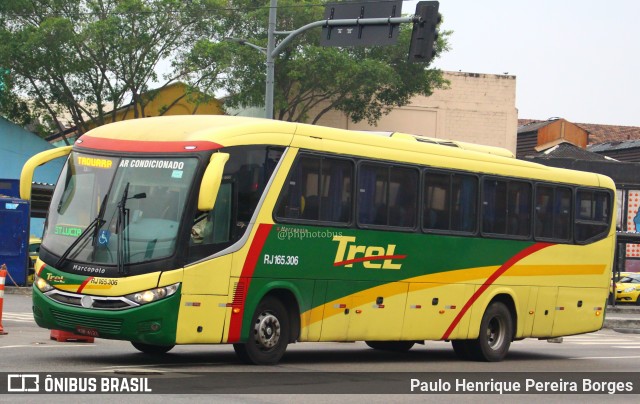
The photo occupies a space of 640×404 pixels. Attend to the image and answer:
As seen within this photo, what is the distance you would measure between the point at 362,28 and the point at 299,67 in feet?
92.3

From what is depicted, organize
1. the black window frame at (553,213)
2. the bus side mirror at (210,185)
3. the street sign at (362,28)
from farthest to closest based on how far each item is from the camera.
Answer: the street sign at (362,28) → the black window frame at (553,213) → the bus side mirror at (210,185)

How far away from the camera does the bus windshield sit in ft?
46.9

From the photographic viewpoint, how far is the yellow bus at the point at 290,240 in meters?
14.3

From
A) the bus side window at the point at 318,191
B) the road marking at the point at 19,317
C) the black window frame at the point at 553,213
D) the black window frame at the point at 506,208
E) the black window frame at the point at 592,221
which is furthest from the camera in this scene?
the road marking at the point at 19,317

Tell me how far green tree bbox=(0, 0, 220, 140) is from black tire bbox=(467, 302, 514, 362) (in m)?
35.2

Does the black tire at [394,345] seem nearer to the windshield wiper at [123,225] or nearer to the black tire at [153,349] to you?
the black tire at [153,349]

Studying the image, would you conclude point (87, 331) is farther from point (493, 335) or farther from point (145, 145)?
point (493, 335)

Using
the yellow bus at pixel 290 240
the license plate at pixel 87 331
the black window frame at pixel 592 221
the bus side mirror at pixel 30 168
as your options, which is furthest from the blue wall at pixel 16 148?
the license plate at pixel 87 331

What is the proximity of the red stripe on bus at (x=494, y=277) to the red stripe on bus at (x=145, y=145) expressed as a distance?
5752 millimetres

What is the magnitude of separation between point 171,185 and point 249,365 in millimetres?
2597

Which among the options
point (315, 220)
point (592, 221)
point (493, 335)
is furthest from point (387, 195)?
point (592, 221)

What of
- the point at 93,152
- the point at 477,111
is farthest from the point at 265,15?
the point at 93,152

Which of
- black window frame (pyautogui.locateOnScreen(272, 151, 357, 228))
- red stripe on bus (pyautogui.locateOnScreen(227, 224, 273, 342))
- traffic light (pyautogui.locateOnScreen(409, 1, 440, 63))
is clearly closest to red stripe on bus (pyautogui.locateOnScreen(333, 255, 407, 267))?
black window frame (pyautogui.locateOnScreen(272, 151, 357, 228))

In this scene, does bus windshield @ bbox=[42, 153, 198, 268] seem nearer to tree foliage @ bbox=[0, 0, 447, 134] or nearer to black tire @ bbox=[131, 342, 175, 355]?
black tire @ bbox=[131, 342, 175, 355]
